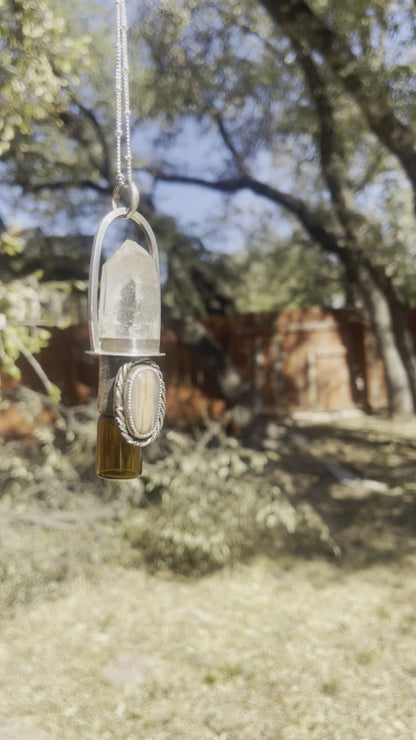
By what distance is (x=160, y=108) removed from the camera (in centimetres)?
889

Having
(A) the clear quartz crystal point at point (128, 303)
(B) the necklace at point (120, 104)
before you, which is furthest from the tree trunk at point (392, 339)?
(A) the clear quartz crystal point at point (128, 303)

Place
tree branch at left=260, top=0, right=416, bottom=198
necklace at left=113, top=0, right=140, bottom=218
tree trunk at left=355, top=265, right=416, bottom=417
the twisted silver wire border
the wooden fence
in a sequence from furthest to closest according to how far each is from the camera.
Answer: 1. the wooden fence
2. tree trunk at left=355, top=265, right=416, bottom=417
3. tree branch at left=260, top=0, right=416, bottom=198
4. necklace at left=113, top=0, right=140, bottom=218
5. the twisted silver wire border

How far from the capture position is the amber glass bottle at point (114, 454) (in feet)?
5.98

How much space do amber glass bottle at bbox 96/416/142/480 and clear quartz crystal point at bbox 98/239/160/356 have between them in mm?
225

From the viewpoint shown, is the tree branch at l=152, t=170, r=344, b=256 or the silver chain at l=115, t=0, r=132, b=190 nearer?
the silver chain at l=115, t=0, r=132, b=190

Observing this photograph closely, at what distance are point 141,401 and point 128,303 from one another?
0.92 ft

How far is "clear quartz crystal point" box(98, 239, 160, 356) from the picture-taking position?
1797 mm

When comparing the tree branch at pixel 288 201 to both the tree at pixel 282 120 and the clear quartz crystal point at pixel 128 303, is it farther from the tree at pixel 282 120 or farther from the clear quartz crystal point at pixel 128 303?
the clear quartz crystal point at pixel 128 303

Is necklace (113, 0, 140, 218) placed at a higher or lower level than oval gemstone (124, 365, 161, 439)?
higher

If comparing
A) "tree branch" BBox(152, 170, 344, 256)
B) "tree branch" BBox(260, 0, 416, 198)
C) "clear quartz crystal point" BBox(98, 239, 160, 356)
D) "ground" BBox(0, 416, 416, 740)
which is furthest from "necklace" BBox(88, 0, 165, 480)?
"tree branch" BBox(152, 170, 344, 256)

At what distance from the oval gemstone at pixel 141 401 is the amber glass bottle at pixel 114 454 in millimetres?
76

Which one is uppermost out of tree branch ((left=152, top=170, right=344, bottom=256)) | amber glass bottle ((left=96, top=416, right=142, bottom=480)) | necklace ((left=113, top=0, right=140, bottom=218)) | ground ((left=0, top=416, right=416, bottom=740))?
tree branch ((left=152, top=170, right=344, bottom=256))

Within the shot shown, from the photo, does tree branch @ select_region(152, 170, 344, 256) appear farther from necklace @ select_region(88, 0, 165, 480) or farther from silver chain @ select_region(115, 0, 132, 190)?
necklace @ select_region(88, 0, 165, 480)

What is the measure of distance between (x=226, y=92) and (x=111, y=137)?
1.82 m
